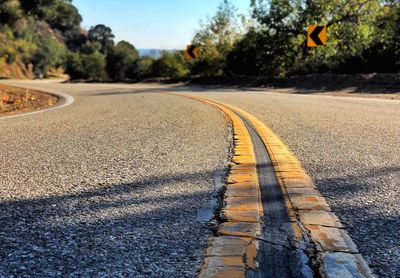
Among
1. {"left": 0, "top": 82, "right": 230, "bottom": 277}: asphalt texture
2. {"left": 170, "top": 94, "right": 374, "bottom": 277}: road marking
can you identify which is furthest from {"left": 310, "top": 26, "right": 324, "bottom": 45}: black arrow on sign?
{"left": 170, "top": 94, "right": 374, "bottom": 277}: road marking

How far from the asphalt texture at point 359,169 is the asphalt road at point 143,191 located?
0.03ft

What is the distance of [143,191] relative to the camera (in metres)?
3.35

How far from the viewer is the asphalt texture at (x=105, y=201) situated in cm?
214

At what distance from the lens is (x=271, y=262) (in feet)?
6.94

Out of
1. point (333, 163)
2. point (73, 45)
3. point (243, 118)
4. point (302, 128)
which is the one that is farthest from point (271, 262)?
point (73, 45)

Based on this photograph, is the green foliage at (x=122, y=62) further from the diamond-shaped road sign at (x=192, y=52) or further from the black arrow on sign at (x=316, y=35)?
the black arrow on sign at (x=316, y=35)

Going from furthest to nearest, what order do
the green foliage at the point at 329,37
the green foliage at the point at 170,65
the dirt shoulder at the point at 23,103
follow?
the green foliage at the point at 170,65 → the green foliage at the point at 329,37 → the dirt shoulder at the point at 23,103

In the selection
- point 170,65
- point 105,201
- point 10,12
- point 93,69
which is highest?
point 10,12

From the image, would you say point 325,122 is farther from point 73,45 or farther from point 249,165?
point 73,45

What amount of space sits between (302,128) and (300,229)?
4.31m

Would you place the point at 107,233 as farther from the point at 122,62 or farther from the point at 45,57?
the point at 45,57

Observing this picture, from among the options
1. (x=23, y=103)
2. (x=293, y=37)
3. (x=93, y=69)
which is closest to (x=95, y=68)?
(x=93, y=69)

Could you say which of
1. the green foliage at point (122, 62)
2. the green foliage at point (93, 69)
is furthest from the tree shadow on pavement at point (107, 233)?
the green foliage at point (93, 69)

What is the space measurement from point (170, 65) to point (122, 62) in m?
6.53
